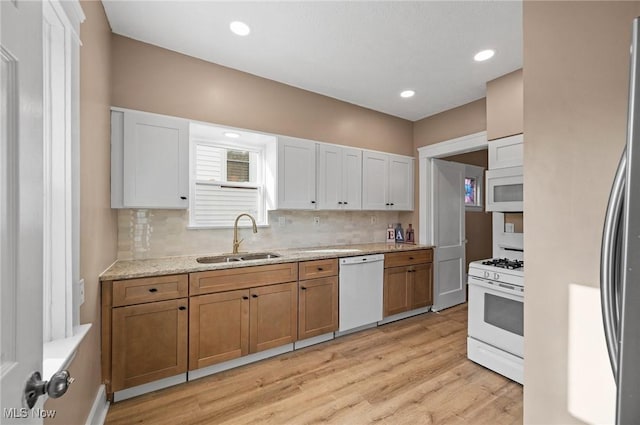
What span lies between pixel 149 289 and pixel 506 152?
3416 millimetres

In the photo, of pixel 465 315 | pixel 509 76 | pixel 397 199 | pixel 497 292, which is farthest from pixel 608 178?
pixel 465 315

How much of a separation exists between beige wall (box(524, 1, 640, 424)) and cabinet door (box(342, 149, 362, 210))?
2162mm

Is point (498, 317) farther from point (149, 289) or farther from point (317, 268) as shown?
point (149, 289)

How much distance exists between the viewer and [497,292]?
7.99 feet

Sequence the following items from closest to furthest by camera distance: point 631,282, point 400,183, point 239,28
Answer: point 631,282, point 239,28, point 400,183

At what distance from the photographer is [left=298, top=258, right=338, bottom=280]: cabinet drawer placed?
2.76 metres

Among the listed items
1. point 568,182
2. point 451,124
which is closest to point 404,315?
point 451,124

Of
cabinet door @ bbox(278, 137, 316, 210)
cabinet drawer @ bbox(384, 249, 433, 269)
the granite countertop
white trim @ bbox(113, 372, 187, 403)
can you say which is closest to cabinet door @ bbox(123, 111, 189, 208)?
the granite countertop

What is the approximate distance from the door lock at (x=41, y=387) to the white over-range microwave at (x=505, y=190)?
10.00 feet

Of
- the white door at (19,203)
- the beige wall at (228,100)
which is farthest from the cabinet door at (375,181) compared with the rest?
the white door at (19,203)

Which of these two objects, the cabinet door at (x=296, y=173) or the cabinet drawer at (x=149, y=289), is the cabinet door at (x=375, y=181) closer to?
the cabinet door at (x=296, y=173)

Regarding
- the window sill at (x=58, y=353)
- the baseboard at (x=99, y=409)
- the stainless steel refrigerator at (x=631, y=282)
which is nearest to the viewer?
the stainless steel refrigerator at (x=631, y=282)

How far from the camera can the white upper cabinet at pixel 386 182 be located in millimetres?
3707

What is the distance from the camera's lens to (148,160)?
2.32 metres
